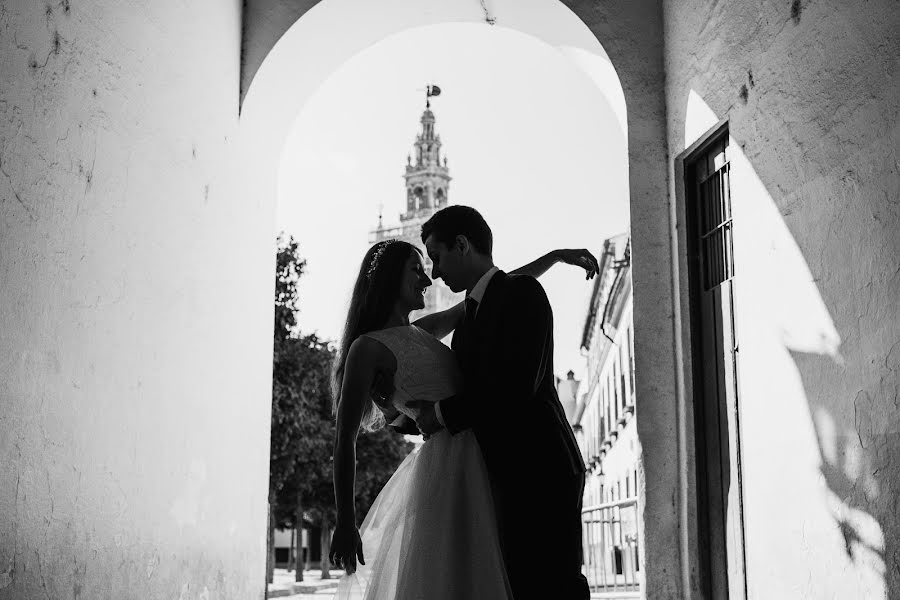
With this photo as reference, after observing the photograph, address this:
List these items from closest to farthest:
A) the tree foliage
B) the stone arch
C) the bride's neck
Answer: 1. the bride's neck
2. the stone arch
3. the tree foliage

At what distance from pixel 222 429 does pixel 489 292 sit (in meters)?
2.76

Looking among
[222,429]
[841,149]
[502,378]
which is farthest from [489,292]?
[222,429]

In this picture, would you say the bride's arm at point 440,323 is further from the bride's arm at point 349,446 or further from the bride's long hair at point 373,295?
the bride's arm at point 349,446

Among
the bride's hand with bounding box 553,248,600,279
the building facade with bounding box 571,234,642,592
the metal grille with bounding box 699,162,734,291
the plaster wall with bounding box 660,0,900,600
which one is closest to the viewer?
the plaster wall with bounding box 660,0,900,600

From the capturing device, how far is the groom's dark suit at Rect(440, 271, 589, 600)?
10.1 ft

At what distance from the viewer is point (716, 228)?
5.11m

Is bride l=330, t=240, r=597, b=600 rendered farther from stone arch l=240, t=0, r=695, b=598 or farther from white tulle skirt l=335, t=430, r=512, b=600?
stone arch l=240, t=0, r=695, b=598

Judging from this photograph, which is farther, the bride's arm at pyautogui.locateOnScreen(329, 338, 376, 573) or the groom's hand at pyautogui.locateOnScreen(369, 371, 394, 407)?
the groom's hand at pyautogui.locateOnScreen(369, 371, 394, 407)

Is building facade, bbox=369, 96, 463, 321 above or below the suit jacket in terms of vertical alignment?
above

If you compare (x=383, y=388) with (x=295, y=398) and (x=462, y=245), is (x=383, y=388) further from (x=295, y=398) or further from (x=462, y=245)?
(x=295, y=398)

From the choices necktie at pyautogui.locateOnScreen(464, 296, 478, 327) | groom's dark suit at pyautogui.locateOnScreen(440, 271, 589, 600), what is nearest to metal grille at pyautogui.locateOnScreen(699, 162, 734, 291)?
necktie at pyautogui.locateOnScreen(464, 296, 478, 327)

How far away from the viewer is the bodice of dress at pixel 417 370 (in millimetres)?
3262

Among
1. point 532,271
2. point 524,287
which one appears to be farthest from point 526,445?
point 532,271

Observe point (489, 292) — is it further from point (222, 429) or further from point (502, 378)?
point (222, 429)
